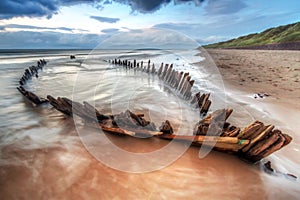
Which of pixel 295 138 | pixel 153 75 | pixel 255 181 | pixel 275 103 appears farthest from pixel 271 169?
pixel 153 75

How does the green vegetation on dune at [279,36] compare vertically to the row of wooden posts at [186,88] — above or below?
above

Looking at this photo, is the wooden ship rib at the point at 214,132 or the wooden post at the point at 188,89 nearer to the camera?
the wooden ship rib at the point at 214,132

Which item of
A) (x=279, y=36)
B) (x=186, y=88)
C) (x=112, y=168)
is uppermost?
(x=279, y=36)

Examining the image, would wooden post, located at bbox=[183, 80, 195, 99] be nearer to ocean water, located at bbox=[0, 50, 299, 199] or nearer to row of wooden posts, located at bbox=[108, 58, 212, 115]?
row of wooden posts, located at bbox=[108, 58, 212, 115]

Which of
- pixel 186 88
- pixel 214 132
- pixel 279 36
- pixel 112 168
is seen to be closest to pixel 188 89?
pixel 186 88

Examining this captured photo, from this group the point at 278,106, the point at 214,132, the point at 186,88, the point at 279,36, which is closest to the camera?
the point at 214,132

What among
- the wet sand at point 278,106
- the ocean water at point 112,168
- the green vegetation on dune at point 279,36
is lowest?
the ocean water at point 112,168

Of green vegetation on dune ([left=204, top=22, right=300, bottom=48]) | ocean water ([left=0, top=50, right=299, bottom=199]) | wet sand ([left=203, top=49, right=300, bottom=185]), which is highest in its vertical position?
green vegetation on dune ([left=204, top=22, right=300, bottom=48])

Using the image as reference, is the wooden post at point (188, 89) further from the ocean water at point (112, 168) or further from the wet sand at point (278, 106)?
the ocean water at point (112, 168)

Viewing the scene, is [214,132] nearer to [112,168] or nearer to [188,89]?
[112,168]

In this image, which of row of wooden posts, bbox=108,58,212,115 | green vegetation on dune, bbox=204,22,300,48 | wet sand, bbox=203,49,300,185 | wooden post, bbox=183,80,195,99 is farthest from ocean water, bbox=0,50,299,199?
green vegetation on dune, bbox=204,22,300,48

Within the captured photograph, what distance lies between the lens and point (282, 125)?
5949 mm

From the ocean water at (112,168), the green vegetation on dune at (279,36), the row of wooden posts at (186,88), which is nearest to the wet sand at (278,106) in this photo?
the ocean water at (112,168)

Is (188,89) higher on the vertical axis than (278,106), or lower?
higher
